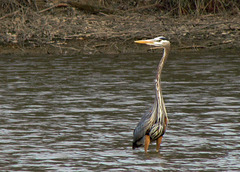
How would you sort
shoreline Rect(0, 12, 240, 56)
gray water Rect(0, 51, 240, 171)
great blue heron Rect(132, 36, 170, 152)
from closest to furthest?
gray water Rect(0, 51, 240, 171) < great blue heron Rect(132, 36, 170, 152) < shoreline Rect(0, 12, 240, 56)

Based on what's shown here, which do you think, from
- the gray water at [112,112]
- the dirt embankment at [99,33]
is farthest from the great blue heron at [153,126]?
the dirt embankment at [99,33]

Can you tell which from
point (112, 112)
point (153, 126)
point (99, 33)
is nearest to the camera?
point (153, 126)

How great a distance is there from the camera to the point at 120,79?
15.5 m

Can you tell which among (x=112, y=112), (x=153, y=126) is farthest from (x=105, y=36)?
(x=153, y=126)

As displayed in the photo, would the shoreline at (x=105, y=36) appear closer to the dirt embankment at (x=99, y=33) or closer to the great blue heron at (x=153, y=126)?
the dirt embankment at (x=99, y=33)

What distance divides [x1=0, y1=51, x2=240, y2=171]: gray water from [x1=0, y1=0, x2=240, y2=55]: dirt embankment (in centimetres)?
165

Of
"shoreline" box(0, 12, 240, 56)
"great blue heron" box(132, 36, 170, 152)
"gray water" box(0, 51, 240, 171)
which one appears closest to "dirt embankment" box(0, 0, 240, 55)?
"shoreline" box(0, 12, 240, 56)

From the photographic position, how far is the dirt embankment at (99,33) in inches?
829

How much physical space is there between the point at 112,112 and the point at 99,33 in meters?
9.92

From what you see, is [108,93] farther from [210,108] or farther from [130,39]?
[130,39]

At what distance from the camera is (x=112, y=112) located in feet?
37.7

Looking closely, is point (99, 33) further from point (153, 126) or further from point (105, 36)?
point (153, 126)

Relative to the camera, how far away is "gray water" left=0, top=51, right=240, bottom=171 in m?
8.21

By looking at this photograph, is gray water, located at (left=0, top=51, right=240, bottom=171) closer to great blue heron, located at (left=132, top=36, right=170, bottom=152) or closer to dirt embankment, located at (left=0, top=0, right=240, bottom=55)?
great blue heron, located at (left=132, top=36, right=170, bottom=152)
